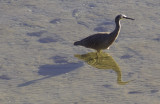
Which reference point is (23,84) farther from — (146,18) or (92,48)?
(146,18)

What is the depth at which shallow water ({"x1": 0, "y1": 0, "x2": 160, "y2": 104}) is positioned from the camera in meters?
8.23

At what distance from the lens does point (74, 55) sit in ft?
32.6

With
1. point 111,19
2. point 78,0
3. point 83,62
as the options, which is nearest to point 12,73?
point 83,62

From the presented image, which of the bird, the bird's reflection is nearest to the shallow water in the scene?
the bird's reflection

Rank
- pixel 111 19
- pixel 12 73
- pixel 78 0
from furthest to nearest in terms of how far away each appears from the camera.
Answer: pixel 78 0, pixel 111 19, pixel 12 73

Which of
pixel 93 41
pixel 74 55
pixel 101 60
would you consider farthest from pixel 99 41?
pixel 74 55

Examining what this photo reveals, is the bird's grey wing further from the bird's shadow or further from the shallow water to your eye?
the bird's shadow

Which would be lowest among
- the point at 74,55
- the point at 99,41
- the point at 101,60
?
the point at 101,60

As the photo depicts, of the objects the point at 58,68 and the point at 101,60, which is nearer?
the point at 58,68

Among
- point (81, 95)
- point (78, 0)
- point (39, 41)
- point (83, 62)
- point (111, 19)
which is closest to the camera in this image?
point (81, 95)

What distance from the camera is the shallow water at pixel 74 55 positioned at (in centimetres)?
823

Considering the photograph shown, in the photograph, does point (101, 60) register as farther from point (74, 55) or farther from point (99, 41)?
point (74, 55)

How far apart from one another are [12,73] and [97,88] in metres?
1.83

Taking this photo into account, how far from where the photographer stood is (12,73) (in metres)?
9.00
